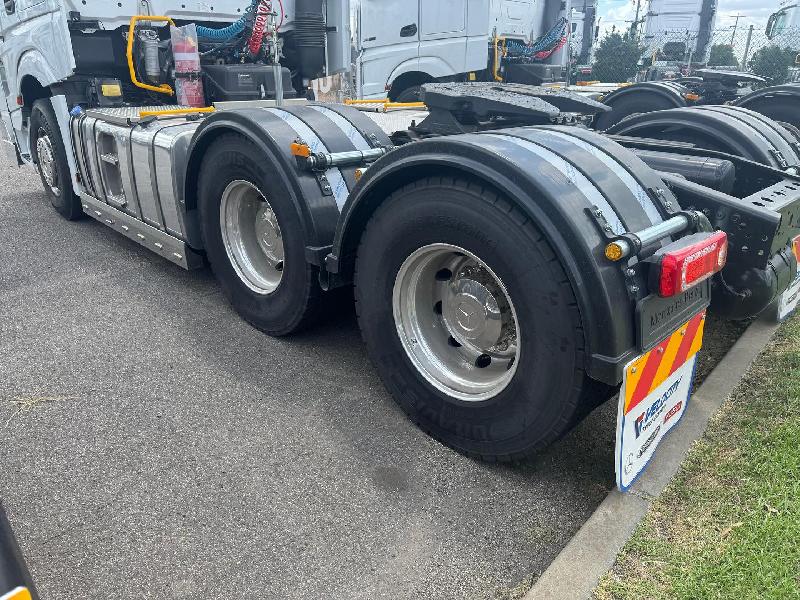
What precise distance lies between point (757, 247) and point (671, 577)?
1.27 meters

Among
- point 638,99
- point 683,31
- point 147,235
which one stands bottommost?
point 147,235

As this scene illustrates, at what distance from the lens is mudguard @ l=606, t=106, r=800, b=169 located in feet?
10.9

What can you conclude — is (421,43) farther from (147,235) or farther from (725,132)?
(725,132)

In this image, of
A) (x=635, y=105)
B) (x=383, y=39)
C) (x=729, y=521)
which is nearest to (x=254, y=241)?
(x=729, y=521)

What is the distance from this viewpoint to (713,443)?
2551 mm

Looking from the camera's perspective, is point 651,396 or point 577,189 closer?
point 577,189

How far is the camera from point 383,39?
27.2 feet

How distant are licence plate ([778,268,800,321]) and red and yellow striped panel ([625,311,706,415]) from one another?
0.86m

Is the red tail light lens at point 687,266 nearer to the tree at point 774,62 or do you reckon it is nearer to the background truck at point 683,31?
the tree at point 774,62

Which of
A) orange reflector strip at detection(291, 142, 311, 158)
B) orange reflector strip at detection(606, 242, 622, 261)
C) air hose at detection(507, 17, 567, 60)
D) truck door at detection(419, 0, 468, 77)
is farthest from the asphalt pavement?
air hose at detection(507, 17, 567, 60)

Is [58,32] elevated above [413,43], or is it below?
above

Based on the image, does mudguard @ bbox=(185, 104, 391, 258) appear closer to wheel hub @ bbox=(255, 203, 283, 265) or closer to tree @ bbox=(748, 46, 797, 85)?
wheel hub @ bbox=(255, 203, 283, 265)

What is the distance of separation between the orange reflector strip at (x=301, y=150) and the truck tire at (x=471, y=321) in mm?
584

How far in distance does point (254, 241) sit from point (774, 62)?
18750mm
